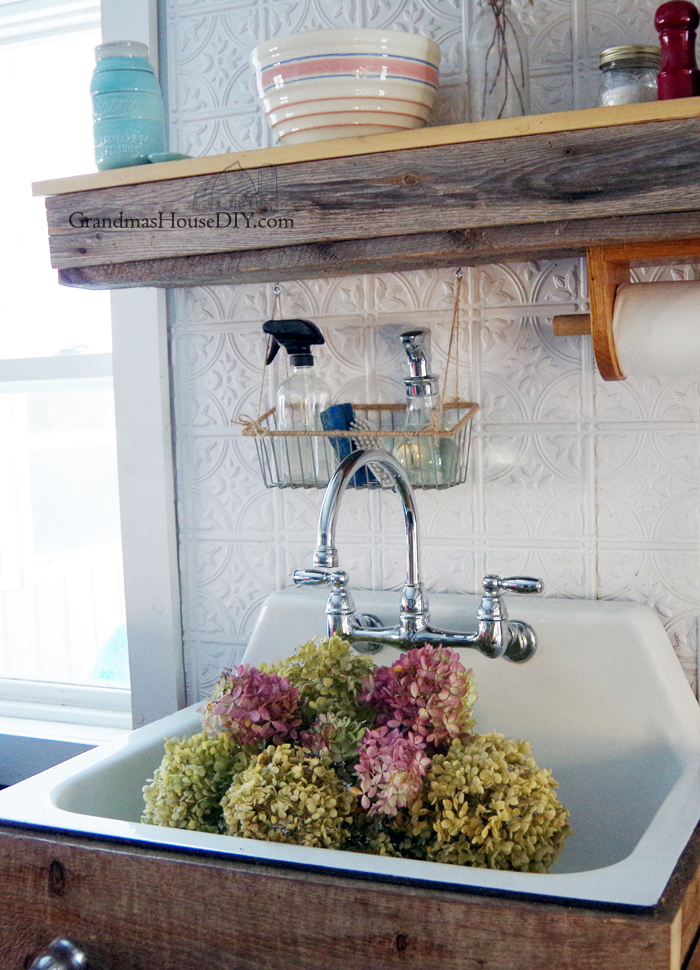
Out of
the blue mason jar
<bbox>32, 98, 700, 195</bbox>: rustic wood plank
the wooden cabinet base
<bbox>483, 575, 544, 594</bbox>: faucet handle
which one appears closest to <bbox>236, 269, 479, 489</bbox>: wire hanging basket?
<bbox>483, 575, 544, 594</bbox>: faucet handle

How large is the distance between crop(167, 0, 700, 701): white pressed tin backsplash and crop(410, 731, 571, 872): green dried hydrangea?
0.40 meters

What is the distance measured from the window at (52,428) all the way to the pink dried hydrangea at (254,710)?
66 centimetres

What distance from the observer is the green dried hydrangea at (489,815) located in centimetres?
82

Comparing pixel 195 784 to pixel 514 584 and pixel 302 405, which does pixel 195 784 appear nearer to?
pixel 514 584

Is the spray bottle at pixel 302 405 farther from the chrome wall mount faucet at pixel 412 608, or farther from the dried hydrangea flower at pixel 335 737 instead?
the dried hydrangea flower at pixel 335 737

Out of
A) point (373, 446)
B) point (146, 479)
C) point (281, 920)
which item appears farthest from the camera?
point (146, 479)

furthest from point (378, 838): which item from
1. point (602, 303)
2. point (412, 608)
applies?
point (602, 303)

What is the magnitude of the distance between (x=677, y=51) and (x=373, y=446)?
0.55 metres

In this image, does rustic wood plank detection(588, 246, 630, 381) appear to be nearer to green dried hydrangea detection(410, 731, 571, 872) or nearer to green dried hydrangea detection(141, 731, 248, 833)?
green dried hydrangea detection(410, 731, 571, 872)

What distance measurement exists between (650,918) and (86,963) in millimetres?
500

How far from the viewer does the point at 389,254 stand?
1037mm

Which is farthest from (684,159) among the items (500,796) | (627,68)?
(500,796)

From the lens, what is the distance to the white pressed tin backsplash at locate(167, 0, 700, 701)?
115 cm

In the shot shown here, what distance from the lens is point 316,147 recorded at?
1.03 meters
